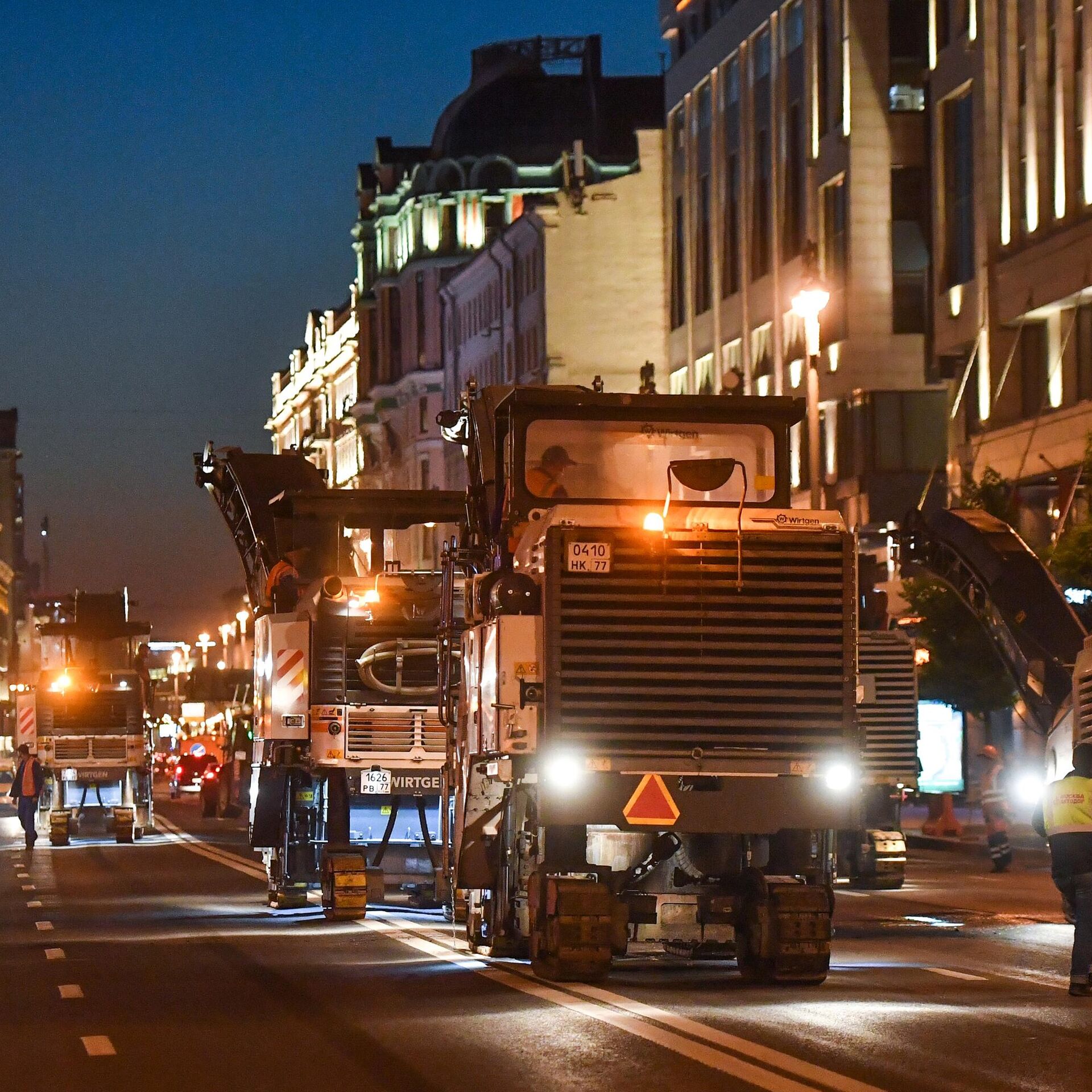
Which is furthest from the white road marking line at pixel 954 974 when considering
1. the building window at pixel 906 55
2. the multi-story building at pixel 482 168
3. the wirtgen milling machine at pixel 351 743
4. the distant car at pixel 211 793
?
the multi-story building at pixel 482 168

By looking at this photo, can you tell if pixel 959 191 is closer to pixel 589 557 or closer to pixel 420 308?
pixel 589 557

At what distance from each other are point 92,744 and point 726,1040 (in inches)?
1297

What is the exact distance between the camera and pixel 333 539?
28047mm

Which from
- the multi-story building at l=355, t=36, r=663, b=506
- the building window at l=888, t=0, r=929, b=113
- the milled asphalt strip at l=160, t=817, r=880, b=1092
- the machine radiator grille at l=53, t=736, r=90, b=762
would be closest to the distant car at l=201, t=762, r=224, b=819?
the machine radiator grille at l=53, t=736, r=90, b=762

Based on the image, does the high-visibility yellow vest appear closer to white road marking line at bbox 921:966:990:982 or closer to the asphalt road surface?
the asphalt road surface

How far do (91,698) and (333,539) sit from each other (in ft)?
62.6

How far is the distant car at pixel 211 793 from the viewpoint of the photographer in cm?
5862

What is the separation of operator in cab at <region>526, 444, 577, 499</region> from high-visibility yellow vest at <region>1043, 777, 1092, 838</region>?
4.00 meters

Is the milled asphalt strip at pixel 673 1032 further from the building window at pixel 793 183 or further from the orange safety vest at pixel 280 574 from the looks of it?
the building window at pixel 793 183

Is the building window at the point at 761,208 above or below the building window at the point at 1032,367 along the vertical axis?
above

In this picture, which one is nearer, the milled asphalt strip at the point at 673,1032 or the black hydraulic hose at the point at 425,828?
the milled asphalt strip at the point at 673,1032

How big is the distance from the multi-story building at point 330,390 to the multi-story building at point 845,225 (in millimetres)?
53671

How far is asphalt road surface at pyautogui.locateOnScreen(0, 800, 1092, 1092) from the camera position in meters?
12.8

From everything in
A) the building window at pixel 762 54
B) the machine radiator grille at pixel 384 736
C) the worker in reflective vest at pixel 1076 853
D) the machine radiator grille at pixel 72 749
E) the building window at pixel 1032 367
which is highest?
the building window at pixel 762 54
